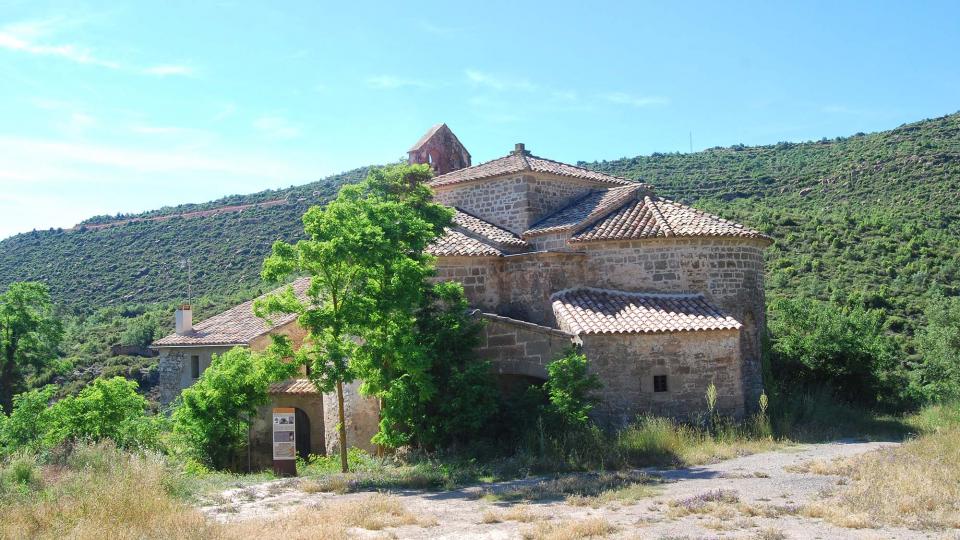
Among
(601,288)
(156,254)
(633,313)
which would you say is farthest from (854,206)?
(156,254)

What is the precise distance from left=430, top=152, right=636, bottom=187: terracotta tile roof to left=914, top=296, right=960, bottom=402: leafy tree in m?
9.21

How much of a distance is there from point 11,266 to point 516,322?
47.5m

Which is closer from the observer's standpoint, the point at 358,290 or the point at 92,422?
the point at 358,290

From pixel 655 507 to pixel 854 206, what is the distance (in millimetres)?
30836

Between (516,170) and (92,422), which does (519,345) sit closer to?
(516,170)

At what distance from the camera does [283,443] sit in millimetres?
13297

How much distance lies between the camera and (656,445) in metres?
12.9

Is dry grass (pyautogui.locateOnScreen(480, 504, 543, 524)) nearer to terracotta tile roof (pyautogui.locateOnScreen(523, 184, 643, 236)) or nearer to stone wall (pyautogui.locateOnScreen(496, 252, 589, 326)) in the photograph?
stone wall (pyautogui.locateOnScreen(496, 252, 589, 326))

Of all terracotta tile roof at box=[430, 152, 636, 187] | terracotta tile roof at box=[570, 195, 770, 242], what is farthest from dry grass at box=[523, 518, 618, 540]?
terracotta tile roof at box=[430, 152, 636, 187]

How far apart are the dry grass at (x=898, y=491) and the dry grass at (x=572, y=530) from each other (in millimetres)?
2340

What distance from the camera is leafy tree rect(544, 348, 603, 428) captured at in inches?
524

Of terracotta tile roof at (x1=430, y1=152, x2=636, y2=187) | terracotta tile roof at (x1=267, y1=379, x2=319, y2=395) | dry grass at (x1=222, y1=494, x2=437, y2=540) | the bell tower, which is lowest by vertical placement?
dry grass at (x1=222, y1=494, x2=437, y2=540)

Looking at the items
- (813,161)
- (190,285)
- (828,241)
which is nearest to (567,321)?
(828,241)

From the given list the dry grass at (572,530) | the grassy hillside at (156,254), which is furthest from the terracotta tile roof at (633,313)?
the grassy hillside at (156,254)
